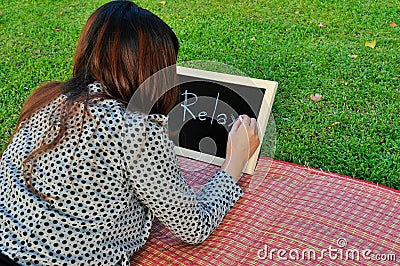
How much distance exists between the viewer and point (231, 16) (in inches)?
188

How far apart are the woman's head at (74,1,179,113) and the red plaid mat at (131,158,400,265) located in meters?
0.68

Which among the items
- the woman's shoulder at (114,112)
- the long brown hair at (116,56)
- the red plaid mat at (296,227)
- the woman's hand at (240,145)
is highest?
the long brown hair at (116,56)

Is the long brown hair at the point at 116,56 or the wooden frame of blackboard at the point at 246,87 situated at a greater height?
the long brown hair at the point at 116,56

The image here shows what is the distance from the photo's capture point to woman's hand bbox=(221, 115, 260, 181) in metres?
2.20

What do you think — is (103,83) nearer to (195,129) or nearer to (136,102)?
(136,102)

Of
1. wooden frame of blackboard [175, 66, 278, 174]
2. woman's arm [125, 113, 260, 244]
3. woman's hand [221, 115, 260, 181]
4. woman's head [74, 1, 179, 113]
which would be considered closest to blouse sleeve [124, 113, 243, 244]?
woman's arm [125, 113, 260, 244]

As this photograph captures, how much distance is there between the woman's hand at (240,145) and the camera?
2.20 m

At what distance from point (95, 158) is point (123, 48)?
1.16 ft

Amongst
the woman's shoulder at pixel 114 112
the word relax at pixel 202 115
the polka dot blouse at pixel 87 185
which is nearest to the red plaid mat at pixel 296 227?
the word relax at pixel 202 115

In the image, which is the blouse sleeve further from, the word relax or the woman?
the word relax

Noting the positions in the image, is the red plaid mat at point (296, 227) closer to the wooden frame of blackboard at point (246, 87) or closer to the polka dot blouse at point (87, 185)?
the wooden frame of blackboard at point (246, 87)

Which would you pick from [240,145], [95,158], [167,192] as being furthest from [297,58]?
[95,158]

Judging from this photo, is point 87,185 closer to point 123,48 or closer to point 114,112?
point 114,112

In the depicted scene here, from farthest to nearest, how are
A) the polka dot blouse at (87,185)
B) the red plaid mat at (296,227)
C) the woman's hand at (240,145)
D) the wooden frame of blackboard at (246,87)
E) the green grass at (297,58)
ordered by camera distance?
the green grass at (297,58) < the wooden frame of blackboard at (246,87) < the woman's hand at (240,145) < the red plaid mat at (296,227) < the polka dot blouse at (87,185)
